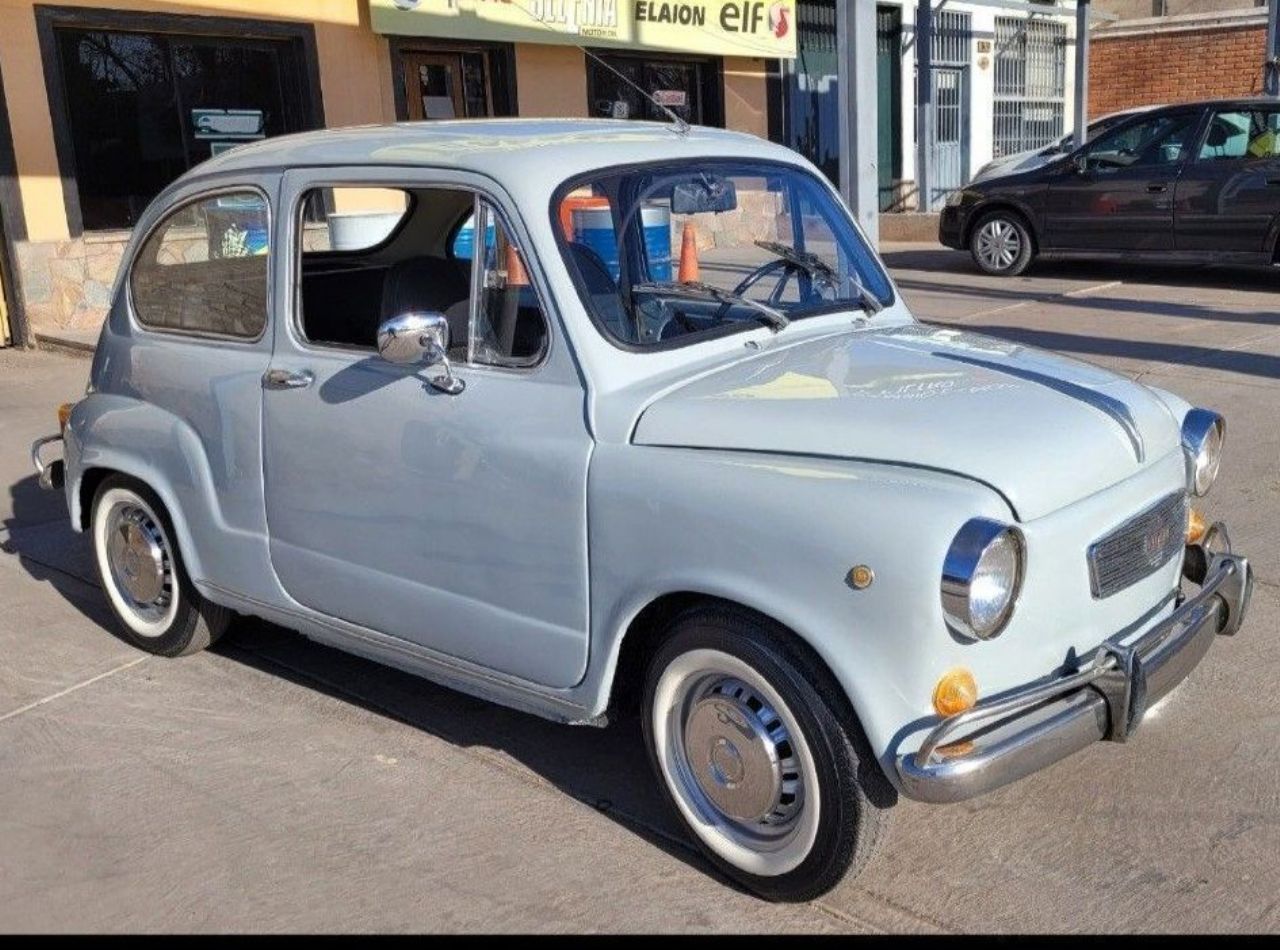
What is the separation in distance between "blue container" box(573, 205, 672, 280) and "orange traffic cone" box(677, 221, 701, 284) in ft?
0.16

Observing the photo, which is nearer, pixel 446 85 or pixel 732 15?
pixel 446 85

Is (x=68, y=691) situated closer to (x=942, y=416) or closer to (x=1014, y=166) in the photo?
(x=942, y=416)

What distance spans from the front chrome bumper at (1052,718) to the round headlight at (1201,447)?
0.48 meters

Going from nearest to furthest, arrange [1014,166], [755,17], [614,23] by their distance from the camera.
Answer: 1. [614,23]
2. [1014,166]
3. [755,17]

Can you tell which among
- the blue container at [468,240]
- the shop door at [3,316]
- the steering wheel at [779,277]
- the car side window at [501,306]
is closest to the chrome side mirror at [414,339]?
the car side window at [501,306]

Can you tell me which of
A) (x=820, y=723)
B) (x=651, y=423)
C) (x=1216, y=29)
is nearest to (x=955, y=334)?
(x=651, y=423)

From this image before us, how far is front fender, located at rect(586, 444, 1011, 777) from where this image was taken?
112 inches

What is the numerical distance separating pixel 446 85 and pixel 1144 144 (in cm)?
725

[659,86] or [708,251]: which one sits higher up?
[659,86]

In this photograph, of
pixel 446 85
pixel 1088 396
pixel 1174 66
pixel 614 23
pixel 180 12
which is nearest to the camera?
pixel 1088 396

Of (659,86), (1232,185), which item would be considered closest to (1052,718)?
(1232,185)

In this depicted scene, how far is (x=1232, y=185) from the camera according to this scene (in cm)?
1168

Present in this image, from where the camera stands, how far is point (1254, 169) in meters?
11.6

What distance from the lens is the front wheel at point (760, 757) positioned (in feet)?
9.93
